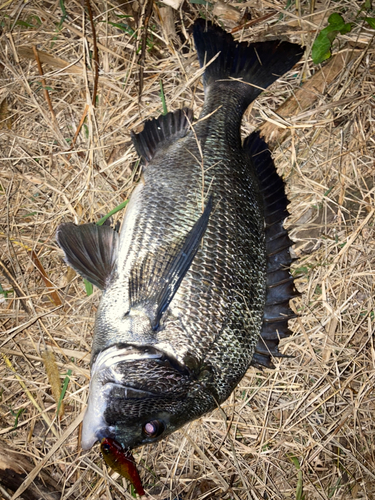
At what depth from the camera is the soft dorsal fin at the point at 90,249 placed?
241cm

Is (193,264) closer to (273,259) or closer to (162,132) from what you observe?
(273,259)

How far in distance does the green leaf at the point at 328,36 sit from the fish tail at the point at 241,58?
14 centimetres

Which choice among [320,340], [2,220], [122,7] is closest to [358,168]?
[320,340]

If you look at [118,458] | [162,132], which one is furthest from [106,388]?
[162,132]

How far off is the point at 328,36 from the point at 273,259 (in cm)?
177

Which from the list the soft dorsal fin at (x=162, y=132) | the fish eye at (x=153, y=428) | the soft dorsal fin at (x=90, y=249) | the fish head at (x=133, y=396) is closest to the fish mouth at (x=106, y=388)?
A: the fish head at (x=133, y=396)

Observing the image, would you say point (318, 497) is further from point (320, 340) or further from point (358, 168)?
point (358, 168)

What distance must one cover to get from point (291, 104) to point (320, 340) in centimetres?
189

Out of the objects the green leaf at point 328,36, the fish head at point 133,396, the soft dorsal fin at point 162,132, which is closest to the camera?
the fish head at point 133,396

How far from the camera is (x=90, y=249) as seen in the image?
244 cm

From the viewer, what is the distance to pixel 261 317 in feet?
8.14

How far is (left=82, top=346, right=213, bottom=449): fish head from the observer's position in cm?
203

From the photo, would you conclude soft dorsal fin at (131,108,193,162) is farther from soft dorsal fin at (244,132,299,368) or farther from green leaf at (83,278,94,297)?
green leaf at (83,278,94,297)

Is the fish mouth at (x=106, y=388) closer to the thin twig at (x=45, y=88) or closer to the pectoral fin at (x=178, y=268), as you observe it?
the pectoral fin at (x=178, y=268)
